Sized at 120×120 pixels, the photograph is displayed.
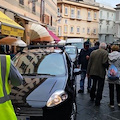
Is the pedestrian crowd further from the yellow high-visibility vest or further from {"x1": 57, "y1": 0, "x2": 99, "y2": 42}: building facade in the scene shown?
{"x1": 57, "y1": 0, "x2": 99, "y2": 42}: building facade

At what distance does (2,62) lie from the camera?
1908 millimetres

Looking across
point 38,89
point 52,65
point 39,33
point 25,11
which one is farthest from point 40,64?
point 25,11

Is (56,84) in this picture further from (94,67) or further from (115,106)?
(115,106)

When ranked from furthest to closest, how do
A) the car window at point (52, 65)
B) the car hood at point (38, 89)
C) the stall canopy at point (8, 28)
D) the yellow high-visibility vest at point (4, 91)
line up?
the stall canopy at point (8, 28) < the car window at point (52, 65) < the car hood at point (38, 89) < the yellow high-visibility vest at point (4, 91)

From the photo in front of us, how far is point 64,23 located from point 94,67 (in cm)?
3996

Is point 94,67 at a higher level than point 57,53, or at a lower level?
lower

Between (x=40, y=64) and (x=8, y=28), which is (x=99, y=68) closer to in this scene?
(x=40, y=64)

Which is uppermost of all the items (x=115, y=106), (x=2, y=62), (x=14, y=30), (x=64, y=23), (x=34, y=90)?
(x=64, y=23)

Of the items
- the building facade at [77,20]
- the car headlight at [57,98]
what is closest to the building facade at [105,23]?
the building facade at [77,20]

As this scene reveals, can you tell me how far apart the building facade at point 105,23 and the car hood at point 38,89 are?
54.8m

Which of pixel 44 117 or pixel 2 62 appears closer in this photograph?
pixel 2 62

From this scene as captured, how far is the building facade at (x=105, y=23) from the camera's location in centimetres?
5638

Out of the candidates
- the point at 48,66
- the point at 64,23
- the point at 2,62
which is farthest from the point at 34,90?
the point at 64,23

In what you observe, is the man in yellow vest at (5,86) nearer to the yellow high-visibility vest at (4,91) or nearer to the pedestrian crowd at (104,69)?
the yellow high-visibility vest at (4,91)
